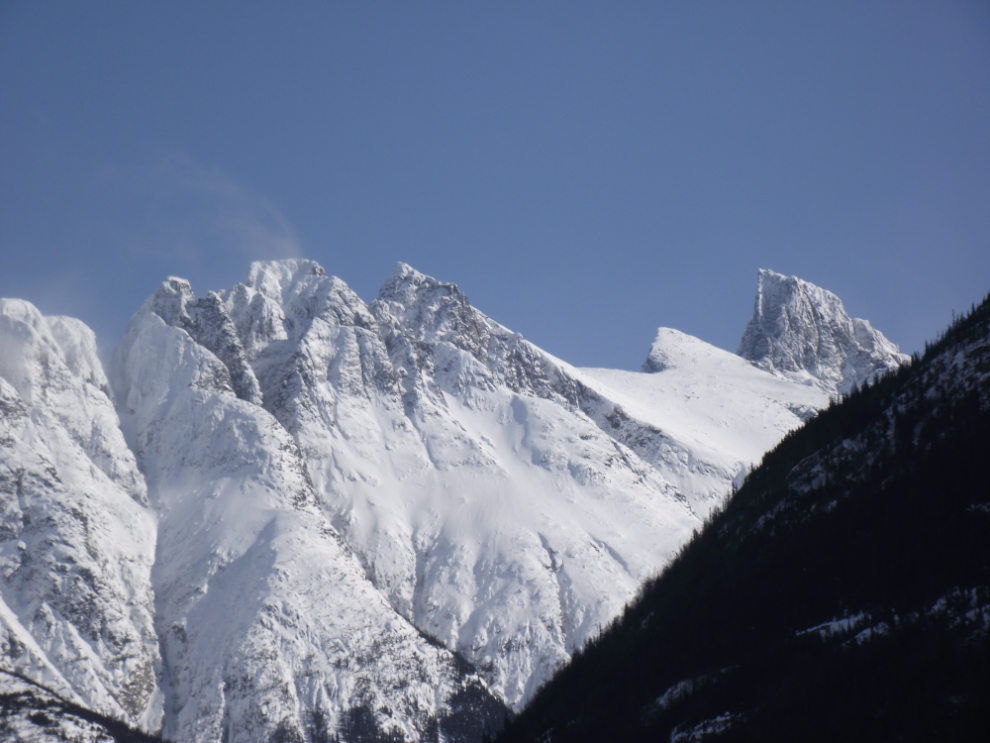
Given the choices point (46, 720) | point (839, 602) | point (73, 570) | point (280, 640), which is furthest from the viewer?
point (73, 570)

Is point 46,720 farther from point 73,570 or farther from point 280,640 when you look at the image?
point 73,570

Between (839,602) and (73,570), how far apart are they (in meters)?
148

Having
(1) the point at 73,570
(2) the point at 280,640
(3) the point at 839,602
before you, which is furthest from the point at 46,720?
(3) the point at 839,602

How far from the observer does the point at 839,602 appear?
5912 centimetres

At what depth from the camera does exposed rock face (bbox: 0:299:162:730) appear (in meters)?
156

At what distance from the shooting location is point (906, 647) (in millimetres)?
48156

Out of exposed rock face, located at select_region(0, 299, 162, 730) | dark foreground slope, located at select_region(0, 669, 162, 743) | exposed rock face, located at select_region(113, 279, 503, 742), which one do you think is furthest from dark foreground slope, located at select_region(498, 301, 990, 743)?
exposed rock face, located at select_region(0, 299, 162, 730)

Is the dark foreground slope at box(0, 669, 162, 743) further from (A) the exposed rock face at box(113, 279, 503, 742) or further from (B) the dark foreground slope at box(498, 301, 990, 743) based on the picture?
(B) the dark foreground slope at box(498, 301, 990, 743)

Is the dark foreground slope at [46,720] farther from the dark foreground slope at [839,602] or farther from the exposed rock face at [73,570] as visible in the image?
the dark foreground slope at [839,602]

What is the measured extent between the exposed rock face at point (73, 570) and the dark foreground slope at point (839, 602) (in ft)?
332

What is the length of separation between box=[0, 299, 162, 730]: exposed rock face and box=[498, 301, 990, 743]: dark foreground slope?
101 metres

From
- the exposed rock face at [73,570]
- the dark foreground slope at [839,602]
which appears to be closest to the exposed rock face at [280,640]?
the exposed rock face at [73,570]

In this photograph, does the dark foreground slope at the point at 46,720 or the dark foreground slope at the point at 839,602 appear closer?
the dark foreground slope at the point at 839,602

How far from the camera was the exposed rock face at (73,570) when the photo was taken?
156000mm
